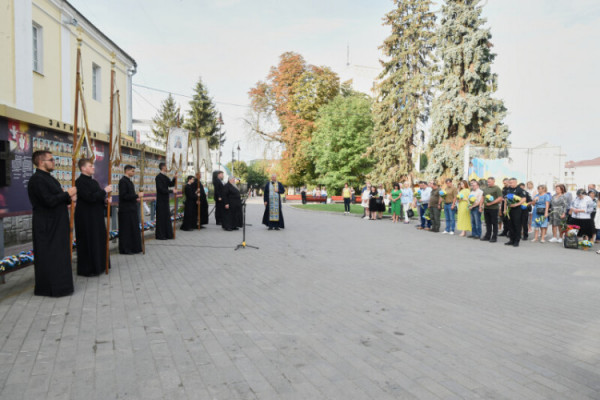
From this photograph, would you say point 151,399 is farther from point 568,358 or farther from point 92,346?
point 568,358

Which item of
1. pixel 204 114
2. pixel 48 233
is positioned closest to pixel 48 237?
pixel 48 233

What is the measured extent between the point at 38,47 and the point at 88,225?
9946 mm

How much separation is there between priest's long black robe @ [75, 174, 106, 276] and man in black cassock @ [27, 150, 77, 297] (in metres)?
1.01

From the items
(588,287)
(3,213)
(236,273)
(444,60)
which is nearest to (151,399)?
(236,273)

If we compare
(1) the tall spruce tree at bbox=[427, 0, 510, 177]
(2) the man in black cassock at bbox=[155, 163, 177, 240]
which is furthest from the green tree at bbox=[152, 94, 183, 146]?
(2) the man in black cassock at bbox=[155, 163, 177, 240]

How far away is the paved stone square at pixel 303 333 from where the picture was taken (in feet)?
10.1

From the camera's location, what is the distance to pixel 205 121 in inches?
2116

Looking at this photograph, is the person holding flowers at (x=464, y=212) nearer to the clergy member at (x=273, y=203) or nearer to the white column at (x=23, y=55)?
the clergy member at (x=273, y=203)

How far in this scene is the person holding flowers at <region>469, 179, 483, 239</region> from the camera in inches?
501

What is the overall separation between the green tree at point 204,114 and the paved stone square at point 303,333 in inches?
1844

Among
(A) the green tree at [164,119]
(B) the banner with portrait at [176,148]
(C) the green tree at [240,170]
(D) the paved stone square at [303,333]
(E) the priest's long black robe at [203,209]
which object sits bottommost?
(D) the paved stone square at [303,333]

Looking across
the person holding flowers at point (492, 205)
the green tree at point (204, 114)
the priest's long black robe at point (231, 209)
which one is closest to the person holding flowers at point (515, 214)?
the person holding flowers at point (492, 205)

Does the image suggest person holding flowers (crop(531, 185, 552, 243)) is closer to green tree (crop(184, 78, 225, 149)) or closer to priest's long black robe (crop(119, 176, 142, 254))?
priest's long black robe (crop(119, 176, 142, 254))

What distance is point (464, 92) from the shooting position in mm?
25188
